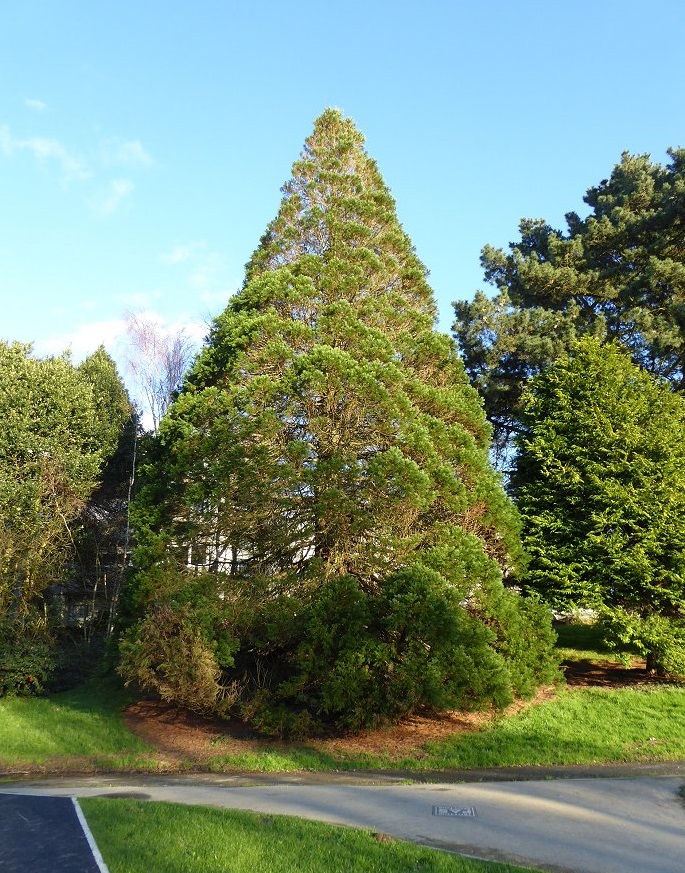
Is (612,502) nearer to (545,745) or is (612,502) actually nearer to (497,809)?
(545,745)

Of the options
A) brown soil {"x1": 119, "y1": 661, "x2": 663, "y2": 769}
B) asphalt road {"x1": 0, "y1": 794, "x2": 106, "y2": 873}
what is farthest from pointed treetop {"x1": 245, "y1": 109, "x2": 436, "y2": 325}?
asphalt road {"x1": 0, "y1": 794, "x2": 106, "y2": 873}

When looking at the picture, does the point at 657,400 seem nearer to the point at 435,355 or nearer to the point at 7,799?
the point at 435,355

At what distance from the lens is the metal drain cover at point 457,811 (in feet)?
23.4

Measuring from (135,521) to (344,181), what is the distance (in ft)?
31.7

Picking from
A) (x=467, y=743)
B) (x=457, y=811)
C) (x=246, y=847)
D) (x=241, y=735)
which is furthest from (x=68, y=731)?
(x=457, y=811)

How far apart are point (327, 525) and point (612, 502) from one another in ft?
21.0

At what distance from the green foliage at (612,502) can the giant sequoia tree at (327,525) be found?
69.5 inches

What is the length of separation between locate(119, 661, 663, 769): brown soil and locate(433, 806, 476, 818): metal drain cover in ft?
9.73

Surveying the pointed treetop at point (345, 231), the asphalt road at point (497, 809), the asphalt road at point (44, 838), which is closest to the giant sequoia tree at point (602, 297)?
the pointed treetop at point (345, 231)

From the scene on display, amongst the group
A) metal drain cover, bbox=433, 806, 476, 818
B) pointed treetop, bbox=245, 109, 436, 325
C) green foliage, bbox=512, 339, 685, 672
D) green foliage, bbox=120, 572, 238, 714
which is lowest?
metal drain cover, bbox=433, 806, 476, 818

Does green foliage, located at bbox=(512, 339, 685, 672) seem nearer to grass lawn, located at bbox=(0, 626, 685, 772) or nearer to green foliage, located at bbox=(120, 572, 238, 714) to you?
grass lawn, located at bbox=(0, 626, 685, 772)

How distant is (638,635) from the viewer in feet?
42.6

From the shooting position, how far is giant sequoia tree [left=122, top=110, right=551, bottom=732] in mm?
10508

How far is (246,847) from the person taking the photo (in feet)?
19.1
